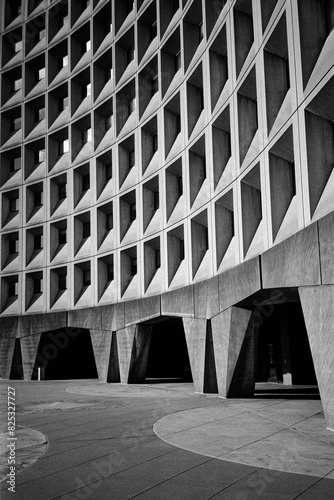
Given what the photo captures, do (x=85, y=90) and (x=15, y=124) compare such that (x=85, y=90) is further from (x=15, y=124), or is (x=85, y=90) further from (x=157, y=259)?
(x=157, y=259)

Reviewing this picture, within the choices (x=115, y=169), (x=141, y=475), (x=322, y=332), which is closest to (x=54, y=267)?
(x=115, y=169)

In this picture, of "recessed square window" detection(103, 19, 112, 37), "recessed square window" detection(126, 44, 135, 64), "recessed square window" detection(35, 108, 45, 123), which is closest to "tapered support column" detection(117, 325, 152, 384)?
"recessed square window" detection(126, 44, 135, 64)

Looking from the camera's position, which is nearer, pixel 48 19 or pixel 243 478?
pixel 243 478

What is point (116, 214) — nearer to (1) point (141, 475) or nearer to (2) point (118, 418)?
(2) point (118, 418)

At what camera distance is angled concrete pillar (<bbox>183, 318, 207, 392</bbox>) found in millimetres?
21234

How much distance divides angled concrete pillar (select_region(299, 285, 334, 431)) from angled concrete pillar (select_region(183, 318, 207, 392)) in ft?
30.4

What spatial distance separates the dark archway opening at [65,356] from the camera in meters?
35.5

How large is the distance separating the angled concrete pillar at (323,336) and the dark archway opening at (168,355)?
2366 cm

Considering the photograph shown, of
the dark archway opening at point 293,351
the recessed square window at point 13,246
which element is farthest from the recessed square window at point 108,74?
the dark archway opening at point 293,351

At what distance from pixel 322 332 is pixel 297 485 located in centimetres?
500

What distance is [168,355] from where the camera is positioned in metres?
35.8

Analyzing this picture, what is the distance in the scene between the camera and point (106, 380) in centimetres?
3023

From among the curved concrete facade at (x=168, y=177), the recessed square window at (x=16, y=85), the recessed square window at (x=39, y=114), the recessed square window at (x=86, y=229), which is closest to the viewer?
the curved concrete facade at (x=168, y=177)

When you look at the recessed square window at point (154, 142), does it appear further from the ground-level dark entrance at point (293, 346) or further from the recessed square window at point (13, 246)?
the recessed square window at point (13, 246)
